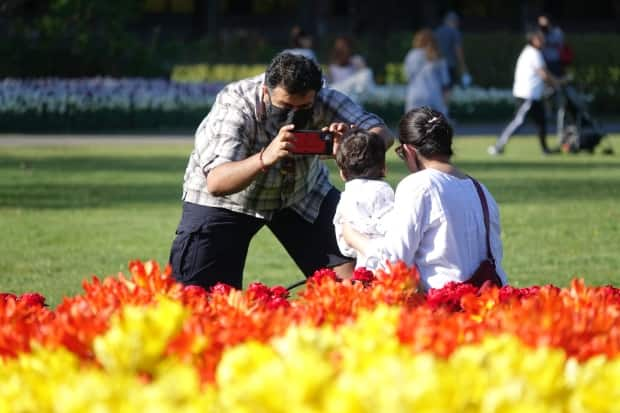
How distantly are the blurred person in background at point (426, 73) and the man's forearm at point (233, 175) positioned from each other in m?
15.1

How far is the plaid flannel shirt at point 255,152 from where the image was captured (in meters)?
6.71

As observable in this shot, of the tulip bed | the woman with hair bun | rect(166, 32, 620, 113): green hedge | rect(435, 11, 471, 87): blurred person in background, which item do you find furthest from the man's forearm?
rect(166, 32, 620, 113): green hedge

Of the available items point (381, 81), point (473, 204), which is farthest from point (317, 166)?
point (381, 81)

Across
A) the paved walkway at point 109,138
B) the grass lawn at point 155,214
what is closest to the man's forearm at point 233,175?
the grass lawn at point 155,214

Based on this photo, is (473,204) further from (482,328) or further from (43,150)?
(43,150)

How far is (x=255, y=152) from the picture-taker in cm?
687

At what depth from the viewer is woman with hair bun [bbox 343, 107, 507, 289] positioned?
5859 millimetres

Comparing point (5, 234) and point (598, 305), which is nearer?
point (598, 305)

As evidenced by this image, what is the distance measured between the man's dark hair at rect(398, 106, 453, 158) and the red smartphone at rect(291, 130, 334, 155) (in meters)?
0.42

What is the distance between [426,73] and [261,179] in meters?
14.7

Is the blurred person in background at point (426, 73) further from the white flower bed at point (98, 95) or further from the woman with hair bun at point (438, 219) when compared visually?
the woman with hair bun at point (438, 219)

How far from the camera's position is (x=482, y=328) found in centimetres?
395

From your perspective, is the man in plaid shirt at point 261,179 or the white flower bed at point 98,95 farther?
the white flower bed at point 98,95

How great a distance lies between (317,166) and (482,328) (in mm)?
3601
